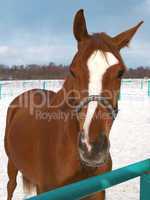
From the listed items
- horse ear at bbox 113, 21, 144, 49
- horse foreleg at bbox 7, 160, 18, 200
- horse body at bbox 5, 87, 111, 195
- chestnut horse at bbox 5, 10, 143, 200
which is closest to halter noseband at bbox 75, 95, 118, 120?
chestnut horse at bbox 5, 10, 143, 200

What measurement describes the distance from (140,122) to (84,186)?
835cm

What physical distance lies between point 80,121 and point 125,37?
0.73 meters

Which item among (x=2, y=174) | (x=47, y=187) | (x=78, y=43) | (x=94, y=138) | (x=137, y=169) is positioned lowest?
(x=2, y=174)

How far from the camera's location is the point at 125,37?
1988mm

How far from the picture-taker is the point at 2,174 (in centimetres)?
455

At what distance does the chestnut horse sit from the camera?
158 cm

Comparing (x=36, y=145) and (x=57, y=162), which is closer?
(x=57, y=162)

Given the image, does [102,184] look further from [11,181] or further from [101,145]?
[11,181]

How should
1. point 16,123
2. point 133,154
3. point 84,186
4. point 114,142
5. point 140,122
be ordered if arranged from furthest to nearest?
point 140,122, point 114,142, point 133,154, point 16,123, point 84,186

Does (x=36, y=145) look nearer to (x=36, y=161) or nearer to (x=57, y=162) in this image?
(x=36, y=161)

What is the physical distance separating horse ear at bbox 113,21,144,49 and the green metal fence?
2.95 ft

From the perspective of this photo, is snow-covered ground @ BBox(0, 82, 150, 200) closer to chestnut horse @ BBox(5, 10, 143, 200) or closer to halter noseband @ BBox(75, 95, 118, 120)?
chestnut horse @ BBox(5, 10, 143, 200)

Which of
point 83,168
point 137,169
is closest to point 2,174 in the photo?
point 83,168

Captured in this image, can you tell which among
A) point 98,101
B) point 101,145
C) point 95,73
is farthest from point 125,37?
point 101,145
